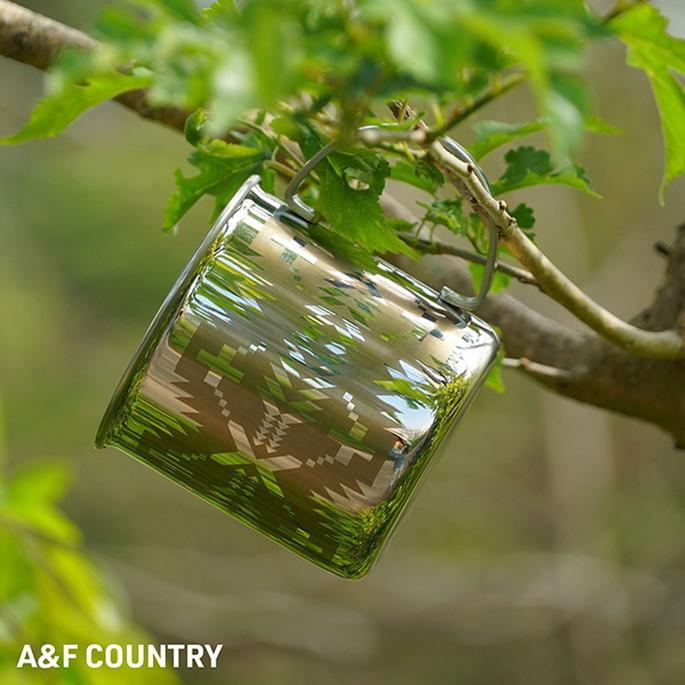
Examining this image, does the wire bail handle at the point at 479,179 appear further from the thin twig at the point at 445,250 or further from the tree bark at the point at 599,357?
the tree bark at the point at 599,357

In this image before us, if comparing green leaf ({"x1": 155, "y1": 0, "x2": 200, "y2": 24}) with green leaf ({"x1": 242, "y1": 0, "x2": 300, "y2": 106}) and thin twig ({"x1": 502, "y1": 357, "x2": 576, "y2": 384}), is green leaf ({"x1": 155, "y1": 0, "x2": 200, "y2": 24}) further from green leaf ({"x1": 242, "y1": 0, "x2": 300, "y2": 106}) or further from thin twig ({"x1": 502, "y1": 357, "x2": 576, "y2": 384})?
thin twig ({"x1": 502, "y1": 357, "x2": 576, "y2": 384})

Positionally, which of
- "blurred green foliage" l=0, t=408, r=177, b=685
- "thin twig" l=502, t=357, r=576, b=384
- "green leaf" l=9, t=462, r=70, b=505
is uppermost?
"thin twig" l=502, t=357, r=576, b=384

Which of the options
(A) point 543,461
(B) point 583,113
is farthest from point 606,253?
(B) point 583,113

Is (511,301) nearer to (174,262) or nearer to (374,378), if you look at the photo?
(374,378)

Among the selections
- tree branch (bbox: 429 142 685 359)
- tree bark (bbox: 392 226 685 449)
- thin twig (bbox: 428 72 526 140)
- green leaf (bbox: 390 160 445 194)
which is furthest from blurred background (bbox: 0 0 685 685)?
thin twig (bbox: 428 72 526 140)

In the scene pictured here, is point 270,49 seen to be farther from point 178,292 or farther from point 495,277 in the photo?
point 495,277

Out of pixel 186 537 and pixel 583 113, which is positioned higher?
pixel 583 113
